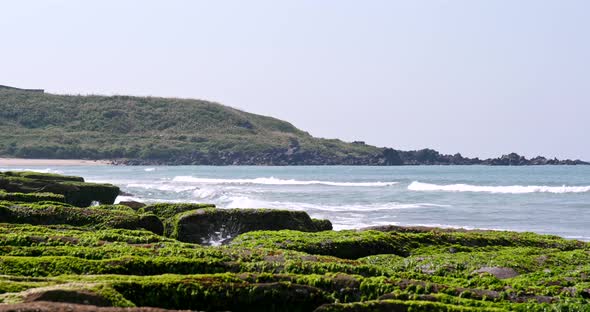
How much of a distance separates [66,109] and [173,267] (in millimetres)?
192822

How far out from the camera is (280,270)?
1108 cm

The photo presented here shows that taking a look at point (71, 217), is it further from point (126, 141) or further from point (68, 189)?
point (126, 141)

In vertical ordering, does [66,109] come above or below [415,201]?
above

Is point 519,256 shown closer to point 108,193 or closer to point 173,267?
point 173,267

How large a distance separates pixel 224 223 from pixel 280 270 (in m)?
7.98

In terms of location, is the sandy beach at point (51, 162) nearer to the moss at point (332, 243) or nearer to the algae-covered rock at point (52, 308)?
the moss at point (332, 243)

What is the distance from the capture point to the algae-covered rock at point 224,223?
→ 61.2ft

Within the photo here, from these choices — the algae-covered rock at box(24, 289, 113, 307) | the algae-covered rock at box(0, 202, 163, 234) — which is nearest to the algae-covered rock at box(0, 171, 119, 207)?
the algae-covered rock at box(0, 202, 163, 234)

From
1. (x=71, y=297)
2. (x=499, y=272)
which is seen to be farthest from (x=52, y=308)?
(x=499, y=272)

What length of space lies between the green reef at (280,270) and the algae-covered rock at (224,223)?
1.10m

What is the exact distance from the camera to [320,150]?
191 m

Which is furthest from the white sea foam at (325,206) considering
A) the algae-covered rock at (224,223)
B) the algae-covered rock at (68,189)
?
the algae-covered rock at (224,223)

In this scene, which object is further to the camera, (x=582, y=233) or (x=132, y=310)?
(x=582, y=233)

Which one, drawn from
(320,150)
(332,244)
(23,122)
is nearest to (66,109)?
(23,122)
